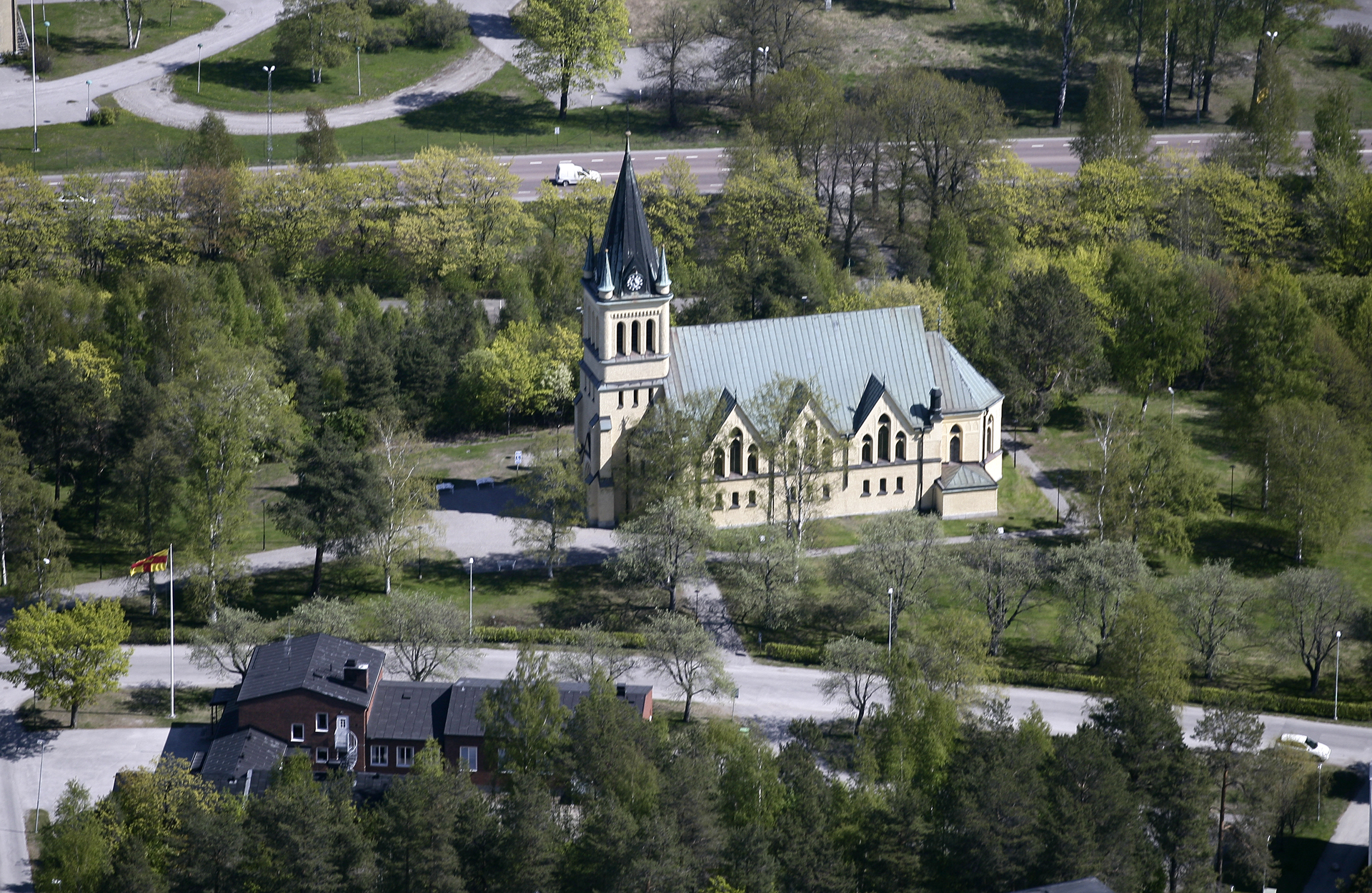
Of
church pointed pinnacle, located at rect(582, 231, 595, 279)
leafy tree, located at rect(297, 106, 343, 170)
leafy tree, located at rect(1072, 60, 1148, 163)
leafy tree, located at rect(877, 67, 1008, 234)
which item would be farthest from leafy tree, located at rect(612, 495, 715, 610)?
leafy tree, located at rect(1072, 60, 1148, 163)

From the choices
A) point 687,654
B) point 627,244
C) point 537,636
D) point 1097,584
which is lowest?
point 537,636

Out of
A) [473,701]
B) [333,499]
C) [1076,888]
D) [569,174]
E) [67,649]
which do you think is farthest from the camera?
[569,174]

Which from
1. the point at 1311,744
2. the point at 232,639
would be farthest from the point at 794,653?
the point at 232,639

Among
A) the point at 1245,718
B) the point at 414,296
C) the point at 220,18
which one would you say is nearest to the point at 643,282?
the point at 414,296

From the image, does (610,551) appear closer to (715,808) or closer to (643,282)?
(643,282)

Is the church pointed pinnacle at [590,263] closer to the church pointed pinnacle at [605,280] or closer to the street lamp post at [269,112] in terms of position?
the church pointed pinnacle at [605,280]

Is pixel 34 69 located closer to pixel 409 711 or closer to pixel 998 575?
pixel 409 711

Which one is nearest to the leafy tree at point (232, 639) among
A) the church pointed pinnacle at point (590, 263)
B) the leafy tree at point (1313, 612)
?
the church pointed pinnacle at point (590, 263)

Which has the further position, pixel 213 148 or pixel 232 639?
pixel 213 148
